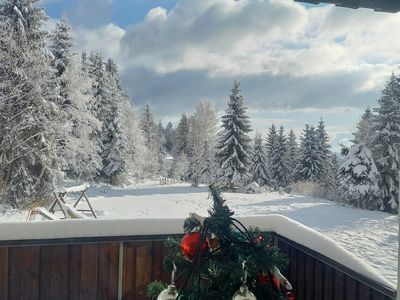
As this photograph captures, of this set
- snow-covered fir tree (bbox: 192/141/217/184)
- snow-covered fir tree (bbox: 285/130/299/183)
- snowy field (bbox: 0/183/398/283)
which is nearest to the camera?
snowy field (bbox: 0/183/398/283)

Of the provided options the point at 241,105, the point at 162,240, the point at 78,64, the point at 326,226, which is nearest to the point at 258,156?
Answer: the point at 241,105

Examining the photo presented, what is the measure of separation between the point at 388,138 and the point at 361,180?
249 centimetres

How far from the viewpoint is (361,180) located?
14508 millimetres

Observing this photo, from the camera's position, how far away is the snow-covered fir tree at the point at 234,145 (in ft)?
74.3

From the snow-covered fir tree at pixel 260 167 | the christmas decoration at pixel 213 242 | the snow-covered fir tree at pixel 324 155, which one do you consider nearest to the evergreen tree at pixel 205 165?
the snow-covered fir tree at pixel 260 167

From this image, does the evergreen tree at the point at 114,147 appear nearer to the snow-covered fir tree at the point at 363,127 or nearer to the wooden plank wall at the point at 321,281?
the snow-covered fir tree at the point at 363,127

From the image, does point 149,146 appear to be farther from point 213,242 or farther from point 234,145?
point 213,242

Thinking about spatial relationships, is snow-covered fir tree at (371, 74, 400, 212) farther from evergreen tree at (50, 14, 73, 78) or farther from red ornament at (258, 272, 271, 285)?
red ornament at (258, 272, 271, 285)

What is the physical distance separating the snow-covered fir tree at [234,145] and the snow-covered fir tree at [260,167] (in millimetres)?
6461

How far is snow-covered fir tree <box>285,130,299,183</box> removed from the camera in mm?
31078

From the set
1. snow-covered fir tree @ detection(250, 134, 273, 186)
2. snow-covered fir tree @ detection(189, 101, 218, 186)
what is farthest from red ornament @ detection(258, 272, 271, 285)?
snow-covered fir tree @ detection(250, 134, 273, 186)

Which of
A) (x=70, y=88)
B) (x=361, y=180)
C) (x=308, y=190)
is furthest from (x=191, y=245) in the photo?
(x=308, y=190)

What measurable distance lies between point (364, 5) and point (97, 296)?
108 inches

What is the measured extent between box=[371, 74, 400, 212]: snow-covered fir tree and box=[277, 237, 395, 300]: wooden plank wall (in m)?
13.7
